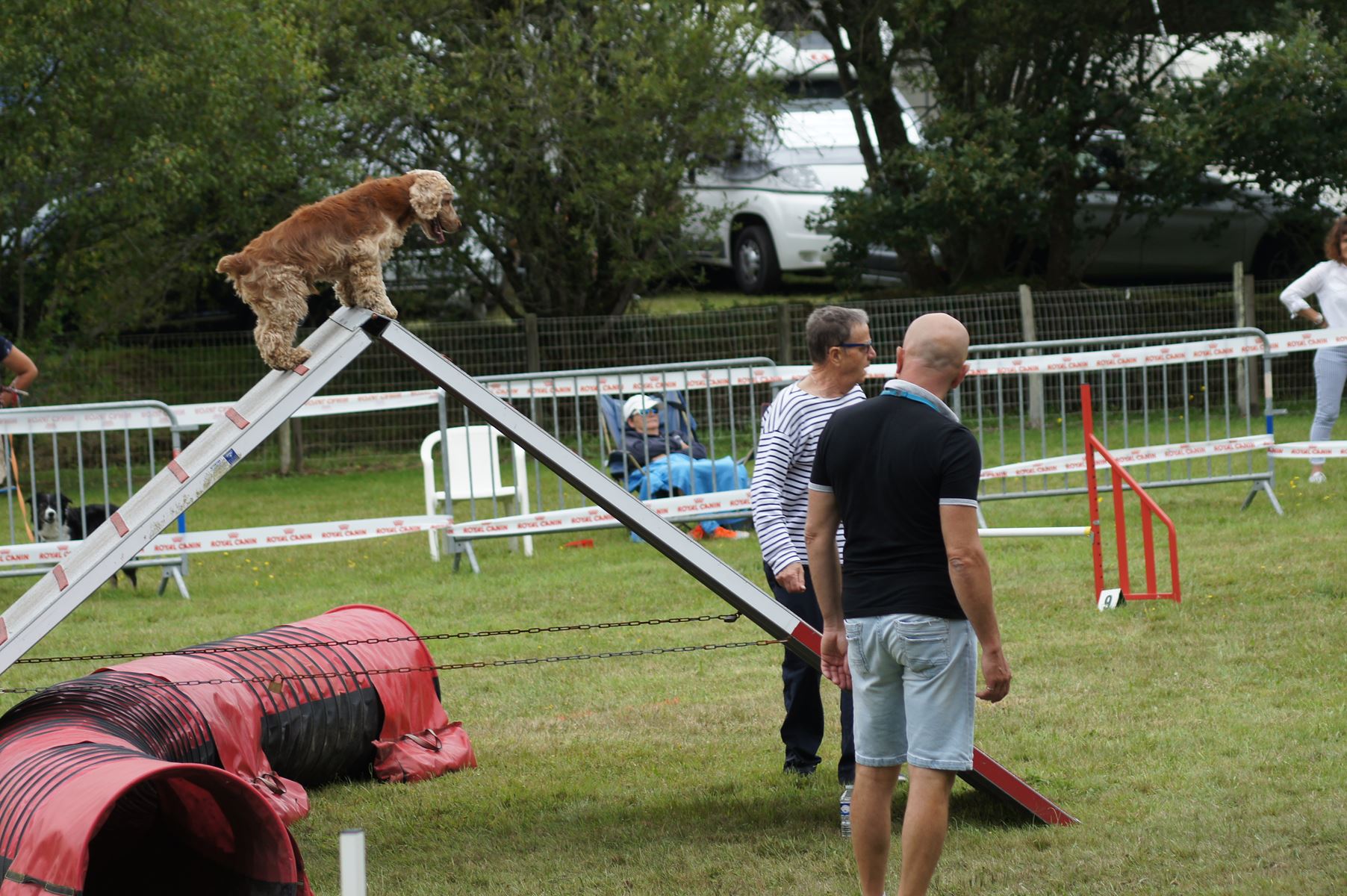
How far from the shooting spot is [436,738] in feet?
18.9

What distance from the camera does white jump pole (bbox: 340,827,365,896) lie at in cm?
225

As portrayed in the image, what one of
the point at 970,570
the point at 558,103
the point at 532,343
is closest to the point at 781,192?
the point at 558,103

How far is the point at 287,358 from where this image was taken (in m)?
4.39

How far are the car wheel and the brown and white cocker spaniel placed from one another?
13946 mm

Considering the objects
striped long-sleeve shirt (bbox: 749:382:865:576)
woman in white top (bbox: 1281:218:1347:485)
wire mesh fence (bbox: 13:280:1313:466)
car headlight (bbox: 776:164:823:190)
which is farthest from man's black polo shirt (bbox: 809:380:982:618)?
car headlight (bbox: 776:164:823:190)

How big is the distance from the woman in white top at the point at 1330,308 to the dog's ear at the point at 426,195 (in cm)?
754

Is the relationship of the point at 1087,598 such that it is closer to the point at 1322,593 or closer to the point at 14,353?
the point at 1322,593

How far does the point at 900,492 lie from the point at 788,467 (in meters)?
1.15

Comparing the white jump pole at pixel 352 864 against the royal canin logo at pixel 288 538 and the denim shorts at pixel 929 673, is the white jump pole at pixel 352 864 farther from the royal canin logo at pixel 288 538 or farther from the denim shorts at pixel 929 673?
the royal canin logo at pixel 288 538

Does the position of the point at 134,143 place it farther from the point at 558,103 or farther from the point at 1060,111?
the point at 1060,111

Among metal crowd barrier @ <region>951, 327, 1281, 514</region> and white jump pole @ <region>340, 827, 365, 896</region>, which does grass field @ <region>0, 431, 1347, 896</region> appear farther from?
white jump pole @ <region>340, 827, 365, 896</region>

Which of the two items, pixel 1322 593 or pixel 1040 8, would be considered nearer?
pixel 1322 593

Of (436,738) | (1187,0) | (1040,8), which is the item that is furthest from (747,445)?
(436,738)

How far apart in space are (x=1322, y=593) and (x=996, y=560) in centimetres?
207
